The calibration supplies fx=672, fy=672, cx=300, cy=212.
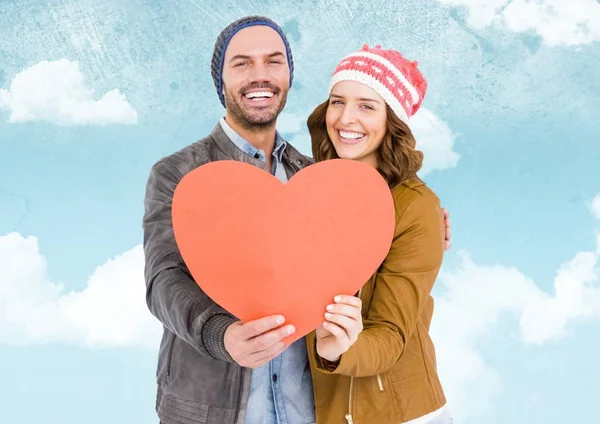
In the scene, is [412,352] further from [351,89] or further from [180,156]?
[180,156]

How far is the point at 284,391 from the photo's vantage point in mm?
2131

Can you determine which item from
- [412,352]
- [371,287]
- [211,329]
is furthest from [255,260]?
[412,352]

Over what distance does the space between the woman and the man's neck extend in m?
0.31

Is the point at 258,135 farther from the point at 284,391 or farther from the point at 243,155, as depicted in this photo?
the point at 284,391

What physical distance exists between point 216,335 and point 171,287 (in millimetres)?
278

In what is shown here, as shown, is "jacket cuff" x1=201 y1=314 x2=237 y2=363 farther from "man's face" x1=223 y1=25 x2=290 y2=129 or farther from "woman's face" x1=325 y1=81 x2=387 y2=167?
"man's face" x1=223 y1=25 x2=290 y2=129

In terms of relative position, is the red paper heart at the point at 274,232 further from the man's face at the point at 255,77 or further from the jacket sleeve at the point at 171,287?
the man's face at the point at 255,77

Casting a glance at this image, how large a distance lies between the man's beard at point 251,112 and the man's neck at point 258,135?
0.01 m

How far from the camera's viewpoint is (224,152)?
92.4 inches

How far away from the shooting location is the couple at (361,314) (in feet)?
5.99

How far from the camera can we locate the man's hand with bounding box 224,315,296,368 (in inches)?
60.3

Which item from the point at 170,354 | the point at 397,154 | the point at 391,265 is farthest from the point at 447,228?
the point at 170,354

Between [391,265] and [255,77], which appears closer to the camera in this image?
[391,265]

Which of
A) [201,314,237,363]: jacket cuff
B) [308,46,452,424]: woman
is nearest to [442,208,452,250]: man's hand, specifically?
[308,46,452,424]: woman
